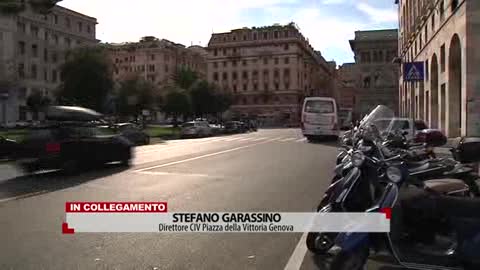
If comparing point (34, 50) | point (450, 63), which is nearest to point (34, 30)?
point (34, 50)

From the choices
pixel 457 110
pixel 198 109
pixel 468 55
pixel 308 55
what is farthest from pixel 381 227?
pixel 308 55

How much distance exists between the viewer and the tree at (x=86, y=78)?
47844mm

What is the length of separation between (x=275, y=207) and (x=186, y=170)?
6.71 m

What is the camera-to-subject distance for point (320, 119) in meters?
33.4

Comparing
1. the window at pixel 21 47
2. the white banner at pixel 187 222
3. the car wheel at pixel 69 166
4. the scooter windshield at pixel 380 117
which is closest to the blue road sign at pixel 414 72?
the scooter windshield at pixel 380 117

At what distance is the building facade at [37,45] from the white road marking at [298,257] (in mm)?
69983

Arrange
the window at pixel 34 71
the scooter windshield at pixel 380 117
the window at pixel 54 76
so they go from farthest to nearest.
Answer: the window at pixel 54 76
the window at pixel 34 71
the scooter windshield at pixel 380 117

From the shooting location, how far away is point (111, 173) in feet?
48.4

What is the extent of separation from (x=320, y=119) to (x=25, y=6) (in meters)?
18.7

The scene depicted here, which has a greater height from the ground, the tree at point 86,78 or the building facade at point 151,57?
the building facade at point 151,57

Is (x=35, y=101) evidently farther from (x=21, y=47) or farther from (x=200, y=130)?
(x=200, y=130)

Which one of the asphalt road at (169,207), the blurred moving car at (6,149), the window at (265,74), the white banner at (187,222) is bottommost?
the asphalt road at (169,207)

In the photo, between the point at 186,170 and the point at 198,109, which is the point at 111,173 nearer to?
the point at 186,170

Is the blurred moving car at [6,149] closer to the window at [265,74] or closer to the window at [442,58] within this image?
the window at [442,58]
